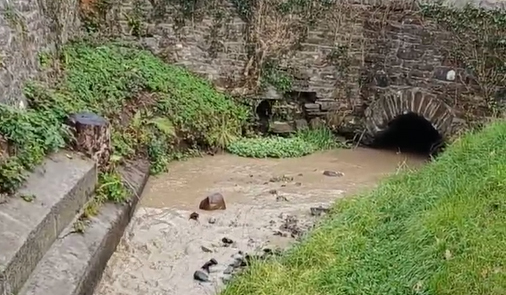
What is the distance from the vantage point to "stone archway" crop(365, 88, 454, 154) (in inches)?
390

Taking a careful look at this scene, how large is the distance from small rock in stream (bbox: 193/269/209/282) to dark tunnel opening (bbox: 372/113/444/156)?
17.5 ft

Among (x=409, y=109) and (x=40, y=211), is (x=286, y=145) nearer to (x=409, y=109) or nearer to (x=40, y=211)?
(x=409, y=109)

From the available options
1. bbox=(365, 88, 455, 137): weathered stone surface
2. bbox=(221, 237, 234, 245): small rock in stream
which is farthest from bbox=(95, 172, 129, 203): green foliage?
bbox=(365, 88, 455, 137): weathered stone surface

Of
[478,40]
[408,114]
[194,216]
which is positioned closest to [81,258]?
[194,216]

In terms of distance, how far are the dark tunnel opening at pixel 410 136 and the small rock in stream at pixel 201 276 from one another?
5344 millimetres

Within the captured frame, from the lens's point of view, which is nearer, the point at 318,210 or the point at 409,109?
the point at 318,210

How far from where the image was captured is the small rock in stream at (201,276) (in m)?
5.67

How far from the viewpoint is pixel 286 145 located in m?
10.1

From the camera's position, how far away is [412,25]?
32.7ft

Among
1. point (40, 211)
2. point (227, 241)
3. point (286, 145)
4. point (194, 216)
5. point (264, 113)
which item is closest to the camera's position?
point (40, 211)

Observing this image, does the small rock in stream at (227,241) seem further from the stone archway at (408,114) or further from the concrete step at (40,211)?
the stone archway at (408,114)

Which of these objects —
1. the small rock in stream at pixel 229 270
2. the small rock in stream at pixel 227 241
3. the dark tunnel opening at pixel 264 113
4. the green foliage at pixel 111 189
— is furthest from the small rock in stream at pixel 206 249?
the dark tunnel opening at pixel 264 113

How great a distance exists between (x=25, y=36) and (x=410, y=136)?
634 centimetres

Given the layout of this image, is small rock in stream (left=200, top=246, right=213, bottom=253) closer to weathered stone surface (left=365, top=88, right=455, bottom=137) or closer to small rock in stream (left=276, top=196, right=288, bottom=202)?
small rock in stream (left=276, top=196, right=288, bottom=202)
